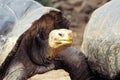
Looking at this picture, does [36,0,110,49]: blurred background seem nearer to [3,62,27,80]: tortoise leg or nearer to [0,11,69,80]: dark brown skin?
[0,11,69,80]: dark brown skin

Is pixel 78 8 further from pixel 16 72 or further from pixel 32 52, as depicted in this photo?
pixel 16 72

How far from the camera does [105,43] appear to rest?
421 centimetres

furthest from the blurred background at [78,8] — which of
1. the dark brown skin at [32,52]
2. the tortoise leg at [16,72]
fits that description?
the tortoise leg at [16,72]

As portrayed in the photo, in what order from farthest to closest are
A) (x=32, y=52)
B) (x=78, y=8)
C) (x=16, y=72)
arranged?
(x=78, y=8), (x=32, y=52), (x=16, y=72)

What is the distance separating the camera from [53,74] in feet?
14.1

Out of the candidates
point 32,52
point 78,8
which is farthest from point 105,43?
point 78,8

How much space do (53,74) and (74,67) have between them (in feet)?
1.29

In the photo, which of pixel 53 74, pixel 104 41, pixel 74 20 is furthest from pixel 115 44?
pixel 74 20

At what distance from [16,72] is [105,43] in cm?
83

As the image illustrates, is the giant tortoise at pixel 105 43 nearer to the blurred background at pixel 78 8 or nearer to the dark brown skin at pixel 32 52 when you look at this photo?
the dark brown skin at pixel 32 52

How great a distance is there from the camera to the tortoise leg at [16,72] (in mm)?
4117

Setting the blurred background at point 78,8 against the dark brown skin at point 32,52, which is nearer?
the dark brown skin at point 32,52

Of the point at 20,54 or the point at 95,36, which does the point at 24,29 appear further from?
the point at 95,36

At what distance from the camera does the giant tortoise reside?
4098 mm
